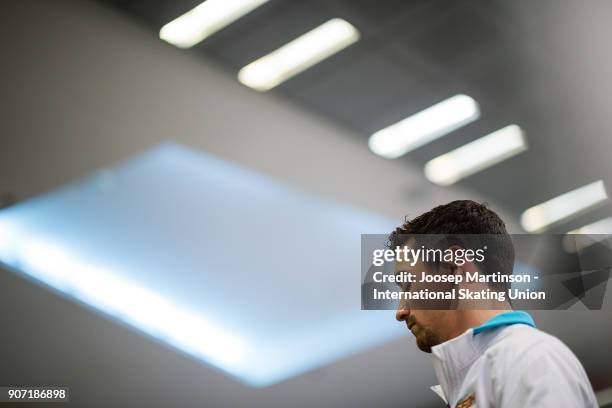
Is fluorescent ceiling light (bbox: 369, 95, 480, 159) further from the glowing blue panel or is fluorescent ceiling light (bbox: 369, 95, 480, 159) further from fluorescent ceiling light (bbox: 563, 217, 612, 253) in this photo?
fluorescent ceiling light (bbox: 563, 217, 612, 253)

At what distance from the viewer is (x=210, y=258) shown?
3305 mm

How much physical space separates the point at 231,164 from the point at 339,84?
1.73ft

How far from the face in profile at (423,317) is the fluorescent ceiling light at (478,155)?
1863 mm

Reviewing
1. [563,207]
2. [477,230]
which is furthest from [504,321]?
[563,207]

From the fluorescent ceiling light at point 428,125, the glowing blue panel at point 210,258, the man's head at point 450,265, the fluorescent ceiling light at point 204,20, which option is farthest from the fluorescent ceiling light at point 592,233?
the man's head at point 450,265

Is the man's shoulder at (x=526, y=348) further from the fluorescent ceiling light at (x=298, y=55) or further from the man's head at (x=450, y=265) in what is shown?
the fluorescent ceiling light at (x=298, y=55)

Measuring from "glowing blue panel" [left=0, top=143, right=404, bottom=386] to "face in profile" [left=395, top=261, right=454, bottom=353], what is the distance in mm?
1909

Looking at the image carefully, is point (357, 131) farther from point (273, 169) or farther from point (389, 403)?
point (389, 403)

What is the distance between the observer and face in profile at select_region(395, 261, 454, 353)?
1.25 meters

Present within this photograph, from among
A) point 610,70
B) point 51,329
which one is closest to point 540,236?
point 610,70

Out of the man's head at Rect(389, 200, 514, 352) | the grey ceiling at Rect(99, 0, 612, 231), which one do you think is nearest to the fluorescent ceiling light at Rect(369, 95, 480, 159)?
the grey ceiling at Rect(99, 0, 612, 231)

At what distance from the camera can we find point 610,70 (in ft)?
9.73

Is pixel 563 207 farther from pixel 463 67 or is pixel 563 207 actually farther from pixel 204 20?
pixel 204 20

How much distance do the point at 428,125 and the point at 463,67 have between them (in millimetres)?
249
